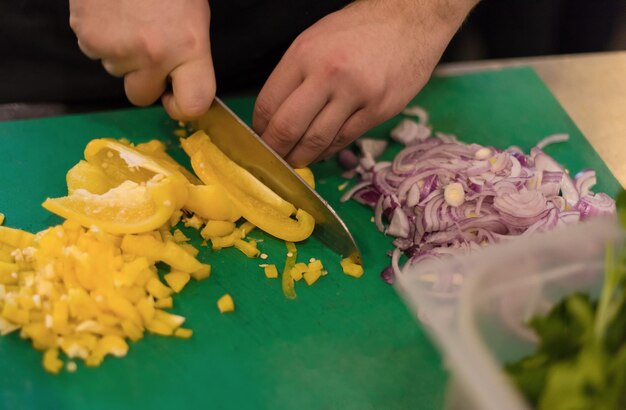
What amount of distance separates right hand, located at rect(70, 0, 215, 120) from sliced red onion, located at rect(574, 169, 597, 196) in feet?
3.54

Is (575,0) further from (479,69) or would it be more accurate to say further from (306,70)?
(306,70)

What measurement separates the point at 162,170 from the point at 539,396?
3.56ft

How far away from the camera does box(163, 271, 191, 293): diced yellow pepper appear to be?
Result: 1714mm

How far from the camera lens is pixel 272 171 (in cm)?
189

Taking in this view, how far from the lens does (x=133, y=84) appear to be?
75.1 inches

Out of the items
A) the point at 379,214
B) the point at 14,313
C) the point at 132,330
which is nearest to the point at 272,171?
the point at 379,214

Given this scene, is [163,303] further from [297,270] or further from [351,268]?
[351,268]

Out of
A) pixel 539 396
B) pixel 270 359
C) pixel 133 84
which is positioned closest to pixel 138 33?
pixel 133 84

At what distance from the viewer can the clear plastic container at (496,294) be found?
1.06 metres

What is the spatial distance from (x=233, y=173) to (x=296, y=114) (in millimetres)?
243

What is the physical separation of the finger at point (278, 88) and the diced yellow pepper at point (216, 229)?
33 centimetres

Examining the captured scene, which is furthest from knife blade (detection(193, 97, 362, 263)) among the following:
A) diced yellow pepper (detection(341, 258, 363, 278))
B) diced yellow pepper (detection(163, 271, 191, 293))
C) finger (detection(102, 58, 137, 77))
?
diced yellow pepper (detection(163, 271, 191, 293))

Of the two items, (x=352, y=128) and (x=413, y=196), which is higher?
(x=352, y=128)

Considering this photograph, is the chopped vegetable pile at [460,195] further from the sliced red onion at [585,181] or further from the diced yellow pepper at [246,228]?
the diced yellow pepper at [246,228]
